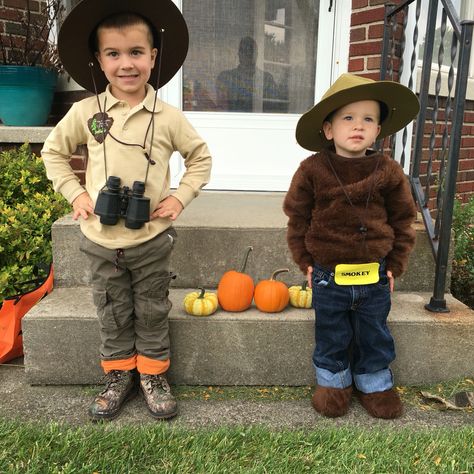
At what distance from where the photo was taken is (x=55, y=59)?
4.24 m

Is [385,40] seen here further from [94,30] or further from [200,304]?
[200,304]

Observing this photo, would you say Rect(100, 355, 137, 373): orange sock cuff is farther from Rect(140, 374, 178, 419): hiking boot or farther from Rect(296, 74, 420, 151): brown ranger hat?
Rect(296, 74, 420, 151): brown ranger hat

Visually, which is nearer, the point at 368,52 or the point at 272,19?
the point at 368,52

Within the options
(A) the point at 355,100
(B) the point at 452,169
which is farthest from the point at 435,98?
(A) the point at 355,100

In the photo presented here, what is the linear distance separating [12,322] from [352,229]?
76.4 inches

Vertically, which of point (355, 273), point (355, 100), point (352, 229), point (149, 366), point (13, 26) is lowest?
point (149, 366)

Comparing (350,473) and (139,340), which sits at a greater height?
(139,340)

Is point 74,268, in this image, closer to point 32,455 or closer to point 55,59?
point 32,455

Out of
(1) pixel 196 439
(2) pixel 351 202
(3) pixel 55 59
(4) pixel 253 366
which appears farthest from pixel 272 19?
(1) pixel 196 439

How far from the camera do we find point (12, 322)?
9.67 feet

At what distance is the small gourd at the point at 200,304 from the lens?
9.00 ft

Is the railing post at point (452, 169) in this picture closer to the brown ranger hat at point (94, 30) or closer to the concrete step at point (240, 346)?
the concrete step at point (240, 346)

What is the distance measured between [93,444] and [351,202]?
5.03 ft

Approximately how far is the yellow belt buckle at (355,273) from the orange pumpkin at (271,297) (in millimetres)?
419
